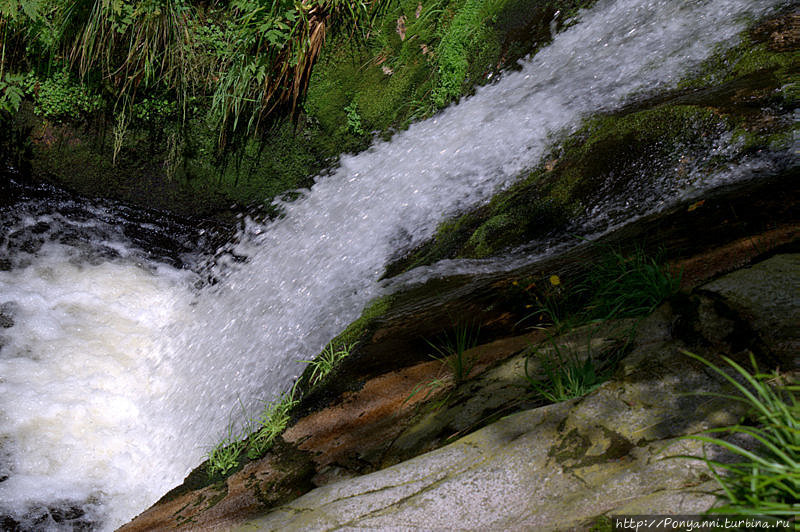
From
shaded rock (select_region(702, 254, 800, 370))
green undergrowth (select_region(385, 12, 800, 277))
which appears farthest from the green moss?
shaded rock (select_region(702, 254, 800, 370))

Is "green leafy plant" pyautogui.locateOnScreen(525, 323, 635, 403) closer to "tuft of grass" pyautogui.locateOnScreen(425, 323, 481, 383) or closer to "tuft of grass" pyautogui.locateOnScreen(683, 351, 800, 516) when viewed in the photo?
"tuft of grass" pyautogui.locateOnScreen(425, 323, 481, 383)

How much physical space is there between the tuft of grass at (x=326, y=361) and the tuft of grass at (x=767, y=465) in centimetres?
195

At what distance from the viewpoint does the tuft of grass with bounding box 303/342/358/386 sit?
9.94 ft

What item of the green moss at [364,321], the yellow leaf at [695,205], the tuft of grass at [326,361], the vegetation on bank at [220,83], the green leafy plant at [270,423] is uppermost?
the vegetation on bank at [220,83]

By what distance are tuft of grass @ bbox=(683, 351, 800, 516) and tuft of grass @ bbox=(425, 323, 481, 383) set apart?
1.18 metres

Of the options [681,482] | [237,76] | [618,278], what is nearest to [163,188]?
[237,76]

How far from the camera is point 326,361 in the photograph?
308 cm

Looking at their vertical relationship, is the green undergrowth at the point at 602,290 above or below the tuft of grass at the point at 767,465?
below

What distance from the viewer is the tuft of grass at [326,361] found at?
3029 millimetres

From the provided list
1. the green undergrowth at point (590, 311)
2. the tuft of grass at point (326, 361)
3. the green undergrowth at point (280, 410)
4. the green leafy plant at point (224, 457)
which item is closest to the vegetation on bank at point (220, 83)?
the green undergrowth at point (280, 410)

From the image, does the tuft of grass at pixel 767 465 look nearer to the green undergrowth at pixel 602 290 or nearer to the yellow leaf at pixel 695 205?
the green undergrowth at pixel 602 290

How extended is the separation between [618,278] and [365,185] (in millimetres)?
2679

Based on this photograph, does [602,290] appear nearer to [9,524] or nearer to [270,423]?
[270,423]

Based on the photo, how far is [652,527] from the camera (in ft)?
4.25
